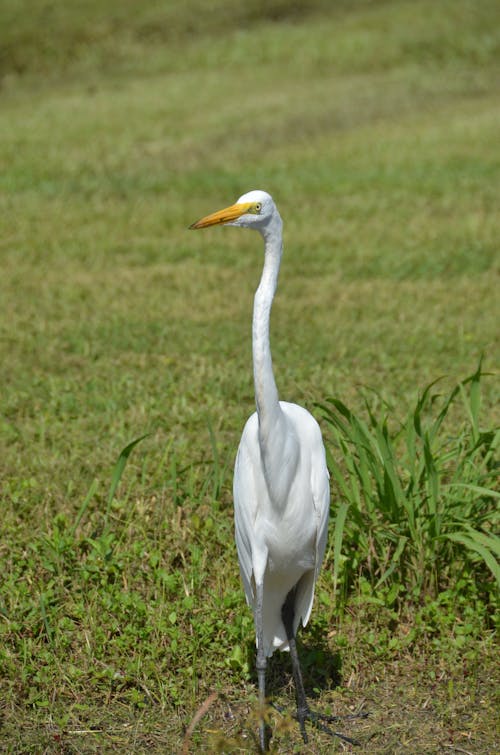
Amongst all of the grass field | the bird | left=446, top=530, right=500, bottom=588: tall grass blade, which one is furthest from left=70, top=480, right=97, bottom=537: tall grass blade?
left=446, top=530, right=500, bottom=588: tall grass blade

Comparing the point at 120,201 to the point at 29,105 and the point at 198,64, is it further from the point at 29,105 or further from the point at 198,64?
the point at 198,64

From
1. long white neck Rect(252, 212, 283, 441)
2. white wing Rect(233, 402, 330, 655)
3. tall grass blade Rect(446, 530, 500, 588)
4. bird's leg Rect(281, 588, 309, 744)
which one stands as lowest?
bird's leg Rect(281, 588, 309, 744)

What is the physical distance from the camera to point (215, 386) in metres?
5.35

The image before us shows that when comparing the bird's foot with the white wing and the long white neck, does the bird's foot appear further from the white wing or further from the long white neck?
the long white neck

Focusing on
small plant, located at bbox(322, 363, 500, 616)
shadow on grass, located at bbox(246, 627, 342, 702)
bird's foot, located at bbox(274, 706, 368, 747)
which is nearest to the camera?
bird's foot, located at bbox(274, 706, 368, 747)

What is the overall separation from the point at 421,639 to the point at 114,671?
3.64 ft

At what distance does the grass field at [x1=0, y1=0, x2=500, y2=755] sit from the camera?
11.2ft

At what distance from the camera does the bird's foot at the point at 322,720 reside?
324 centimetres

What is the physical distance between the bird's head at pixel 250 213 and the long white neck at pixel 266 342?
0.04 meters

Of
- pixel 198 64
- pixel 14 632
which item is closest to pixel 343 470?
pixel 14 632

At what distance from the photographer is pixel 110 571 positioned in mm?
3783

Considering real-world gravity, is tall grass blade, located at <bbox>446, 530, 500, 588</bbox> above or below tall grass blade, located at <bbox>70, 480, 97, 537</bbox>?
below

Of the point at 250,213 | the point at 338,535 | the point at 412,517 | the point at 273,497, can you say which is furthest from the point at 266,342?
the point at 412,517

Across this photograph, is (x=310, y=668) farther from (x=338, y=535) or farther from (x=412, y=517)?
(x=412, y=517)
